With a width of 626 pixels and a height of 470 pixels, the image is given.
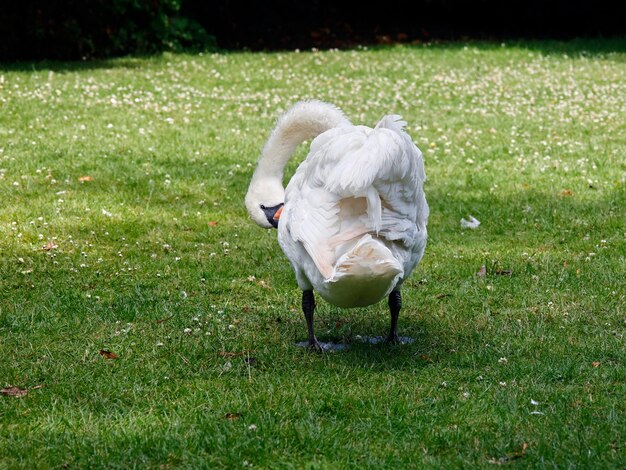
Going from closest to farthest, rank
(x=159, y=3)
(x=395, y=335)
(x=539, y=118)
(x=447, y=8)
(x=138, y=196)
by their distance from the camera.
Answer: (x=395, y=335) < (x=138, y=196) < (x=539, y=118) < (x=159, y=3) < (x=447, y=8)

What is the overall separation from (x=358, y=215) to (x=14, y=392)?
211cm

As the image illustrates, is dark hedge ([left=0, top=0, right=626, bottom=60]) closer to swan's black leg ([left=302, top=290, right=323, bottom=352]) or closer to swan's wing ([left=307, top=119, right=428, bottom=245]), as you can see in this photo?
swan's black leg ([left=302, top=290, right=323, bottom=352])

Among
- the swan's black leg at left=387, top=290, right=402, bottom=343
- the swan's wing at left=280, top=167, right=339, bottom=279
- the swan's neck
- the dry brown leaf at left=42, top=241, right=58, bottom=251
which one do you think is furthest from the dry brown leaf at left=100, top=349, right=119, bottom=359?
the dry brown leaf at left=42, top=241, right=58, bottom=251

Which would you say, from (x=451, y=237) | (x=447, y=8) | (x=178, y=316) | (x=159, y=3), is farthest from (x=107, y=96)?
(x=447, y=8)

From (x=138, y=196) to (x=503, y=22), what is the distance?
708 inches

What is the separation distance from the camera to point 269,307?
21.6ft

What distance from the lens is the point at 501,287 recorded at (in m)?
6.93

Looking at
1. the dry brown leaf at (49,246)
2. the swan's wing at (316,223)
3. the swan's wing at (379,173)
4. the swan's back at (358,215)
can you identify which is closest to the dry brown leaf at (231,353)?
the swan's back at (358,215)

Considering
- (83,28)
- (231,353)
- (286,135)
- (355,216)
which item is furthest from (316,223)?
(83,28)

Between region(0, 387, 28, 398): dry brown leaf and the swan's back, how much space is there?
1696 mm

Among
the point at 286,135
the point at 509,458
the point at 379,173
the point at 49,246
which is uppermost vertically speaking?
the point at 379,173

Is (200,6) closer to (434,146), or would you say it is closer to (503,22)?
(503,22)

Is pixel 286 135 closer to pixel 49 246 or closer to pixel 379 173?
pixel 379 173

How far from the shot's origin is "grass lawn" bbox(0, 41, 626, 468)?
171 inches
